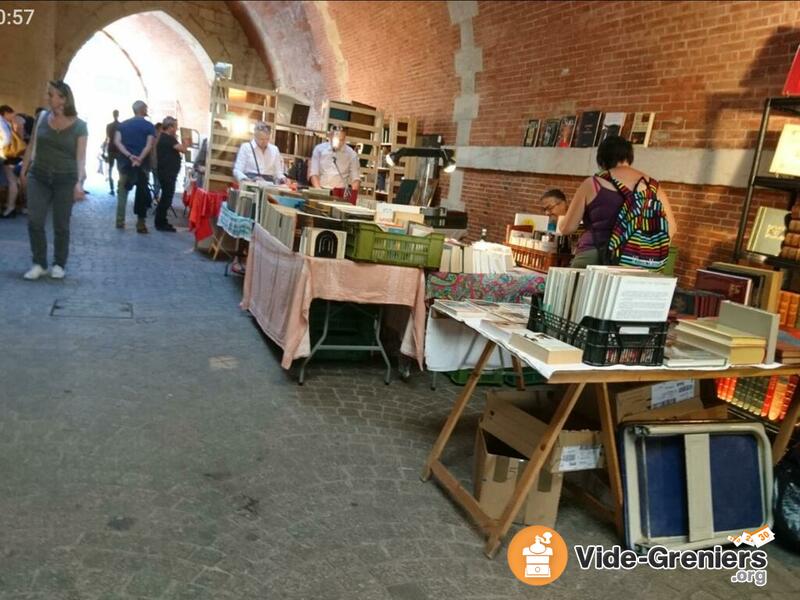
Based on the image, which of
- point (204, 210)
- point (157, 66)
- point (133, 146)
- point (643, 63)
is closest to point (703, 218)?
point (643, 63)

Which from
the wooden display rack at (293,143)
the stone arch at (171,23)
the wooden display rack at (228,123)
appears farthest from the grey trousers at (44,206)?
the stone arch at (171,23)

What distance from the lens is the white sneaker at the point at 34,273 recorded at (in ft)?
19.5

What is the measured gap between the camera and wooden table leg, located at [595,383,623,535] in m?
2.68

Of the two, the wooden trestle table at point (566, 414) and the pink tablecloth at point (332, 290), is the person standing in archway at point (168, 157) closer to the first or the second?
the pink tablecloth at point (332, 290)

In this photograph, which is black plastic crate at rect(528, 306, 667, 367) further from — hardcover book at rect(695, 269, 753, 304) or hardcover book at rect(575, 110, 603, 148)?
hardcover book at rect(575, 110, 603, 148)

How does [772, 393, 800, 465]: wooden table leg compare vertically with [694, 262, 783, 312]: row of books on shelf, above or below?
below

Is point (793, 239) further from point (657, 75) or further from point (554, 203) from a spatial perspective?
point (657, 75)

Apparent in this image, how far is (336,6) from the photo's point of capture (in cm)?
1266

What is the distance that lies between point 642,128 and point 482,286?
113 inches

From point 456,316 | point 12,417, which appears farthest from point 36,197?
point 456,316

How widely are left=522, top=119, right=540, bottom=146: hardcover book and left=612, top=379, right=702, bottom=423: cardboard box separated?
4953mm

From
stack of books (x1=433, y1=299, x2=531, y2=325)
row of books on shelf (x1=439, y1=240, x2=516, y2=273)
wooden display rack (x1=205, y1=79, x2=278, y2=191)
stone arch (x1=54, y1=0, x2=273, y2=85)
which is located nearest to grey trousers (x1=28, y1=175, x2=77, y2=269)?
wooden display rack (x1=205, y1=79, x2=278, y2=191)

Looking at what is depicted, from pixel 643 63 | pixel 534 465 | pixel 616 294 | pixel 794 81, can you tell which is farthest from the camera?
pixel 643 63

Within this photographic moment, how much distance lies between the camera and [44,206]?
19.0 feet
